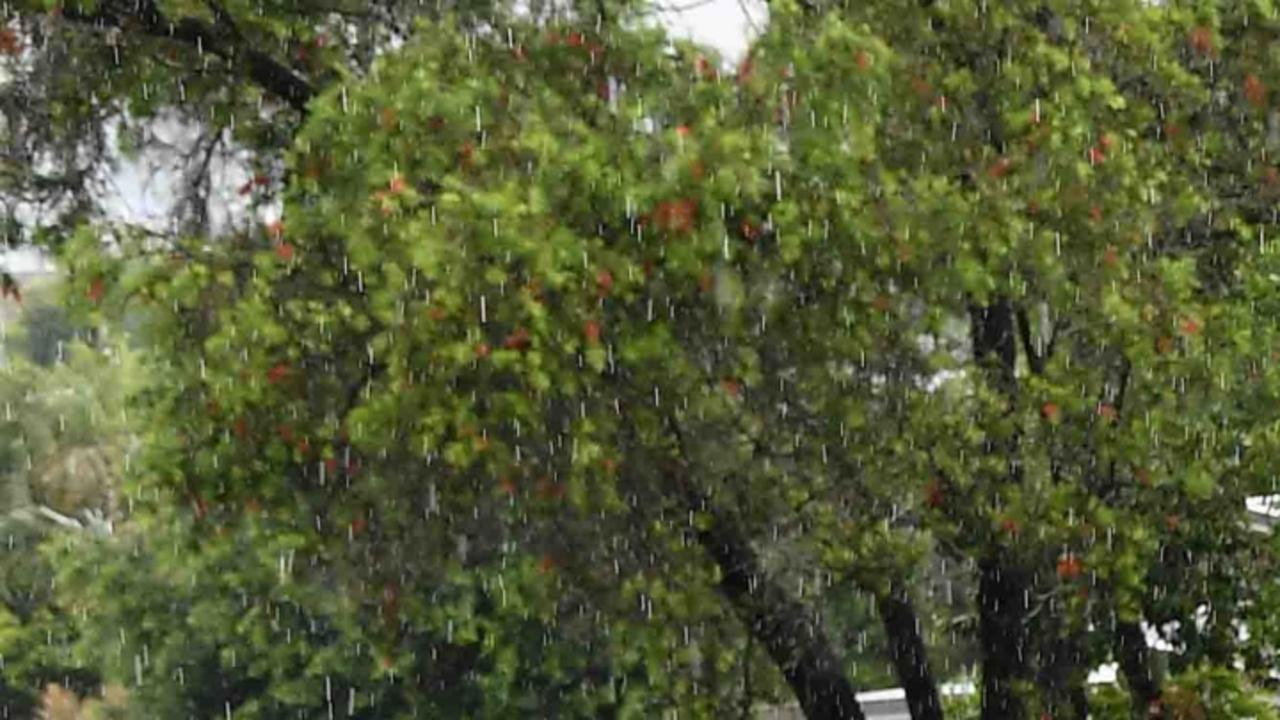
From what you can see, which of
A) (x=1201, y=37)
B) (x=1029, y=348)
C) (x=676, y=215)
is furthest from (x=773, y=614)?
(x=1201, y=37)

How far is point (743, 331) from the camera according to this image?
23.0ft

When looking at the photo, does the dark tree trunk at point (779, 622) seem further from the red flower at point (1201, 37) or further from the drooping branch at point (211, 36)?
the red flower at point (1201, 37)

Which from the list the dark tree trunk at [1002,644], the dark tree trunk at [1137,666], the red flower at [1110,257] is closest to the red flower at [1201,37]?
the red flower at [1110,257]

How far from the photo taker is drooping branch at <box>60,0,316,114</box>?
26.6 feet

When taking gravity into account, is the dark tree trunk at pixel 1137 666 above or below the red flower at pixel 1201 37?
below

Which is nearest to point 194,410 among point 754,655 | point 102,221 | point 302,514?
point 302,514

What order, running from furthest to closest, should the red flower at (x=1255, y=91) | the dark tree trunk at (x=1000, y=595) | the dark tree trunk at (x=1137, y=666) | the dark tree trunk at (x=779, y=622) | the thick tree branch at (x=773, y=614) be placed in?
the dark tree trunk at (x=1137, y=666)
the red flower at (x=1255, y=91)
the dark tree trunk at (x=1000, y=595)
the dark tree trunk at (x=779, y=622)
the thick tree branch at (x=773, y=614)

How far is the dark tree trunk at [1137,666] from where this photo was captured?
9789 millimetres

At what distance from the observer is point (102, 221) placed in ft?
26.6

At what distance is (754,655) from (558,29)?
3.21m

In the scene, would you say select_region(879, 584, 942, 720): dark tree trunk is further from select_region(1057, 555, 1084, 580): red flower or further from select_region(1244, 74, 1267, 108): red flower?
select_region(1244, 74, 1267, 108): red flower

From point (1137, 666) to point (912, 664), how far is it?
1346 millimetres

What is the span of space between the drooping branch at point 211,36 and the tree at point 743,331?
67 cm

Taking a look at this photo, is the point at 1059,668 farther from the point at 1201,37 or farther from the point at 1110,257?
the point at 1201,37
